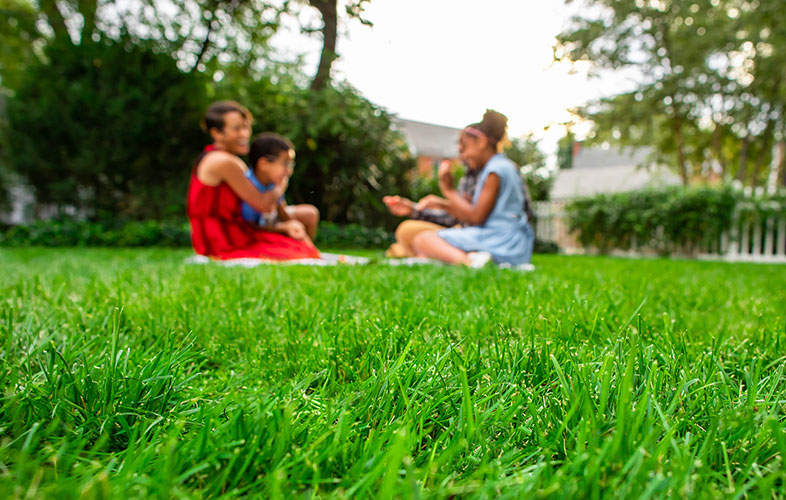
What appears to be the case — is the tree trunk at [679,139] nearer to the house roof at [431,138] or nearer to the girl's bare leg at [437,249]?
the house roof at [431,138]

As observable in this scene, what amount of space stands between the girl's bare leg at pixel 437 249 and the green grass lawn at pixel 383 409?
8.57 feet

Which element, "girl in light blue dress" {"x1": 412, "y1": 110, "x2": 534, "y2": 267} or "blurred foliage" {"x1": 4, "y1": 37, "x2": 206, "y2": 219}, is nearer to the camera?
"girl in light blue dress" {"x1": 412, "y1": 110, "x2": 534, "y2": 267}

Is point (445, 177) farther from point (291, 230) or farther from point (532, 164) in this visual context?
point (532, 164)

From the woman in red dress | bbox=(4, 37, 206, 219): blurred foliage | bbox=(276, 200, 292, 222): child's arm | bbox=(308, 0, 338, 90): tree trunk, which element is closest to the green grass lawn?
the woman in red dress

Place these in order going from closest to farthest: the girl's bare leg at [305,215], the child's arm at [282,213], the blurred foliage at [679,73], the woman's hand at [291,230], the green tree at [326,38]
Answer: the woman's hand at [291,230] < the child's arm at [282,213] < the girl's bare leg at [305,215] < the green tree at [326,38] < the blurred foliage at [679,73]

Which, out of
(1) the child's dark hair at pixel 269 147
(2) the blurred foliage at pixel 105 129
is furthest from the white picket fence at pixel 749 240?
(2) the blurred foliage at pixel 105 129

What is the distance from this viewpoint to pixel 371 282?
7.88 ft

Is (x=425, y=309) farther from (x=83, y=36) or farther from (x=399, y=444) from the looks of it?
(x=83, y=36)

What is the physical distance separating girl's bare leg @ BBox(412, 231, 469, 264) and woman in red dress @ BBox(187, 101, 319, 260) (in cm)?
116

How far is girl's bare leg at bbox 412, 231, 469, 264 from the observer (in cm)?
421

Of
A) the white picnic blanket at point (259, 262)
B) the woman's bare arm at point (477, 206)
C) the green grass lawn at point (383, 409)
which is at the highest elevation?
the woman's bare arm at point (477, 206)

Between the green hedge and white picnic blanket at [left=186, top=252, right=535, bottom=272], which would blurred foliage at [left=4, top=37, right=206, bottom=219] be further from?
the green hedge

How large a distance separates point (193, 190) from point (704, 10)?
20.6 m

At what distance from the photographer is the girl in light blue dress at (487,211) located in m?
4.24
